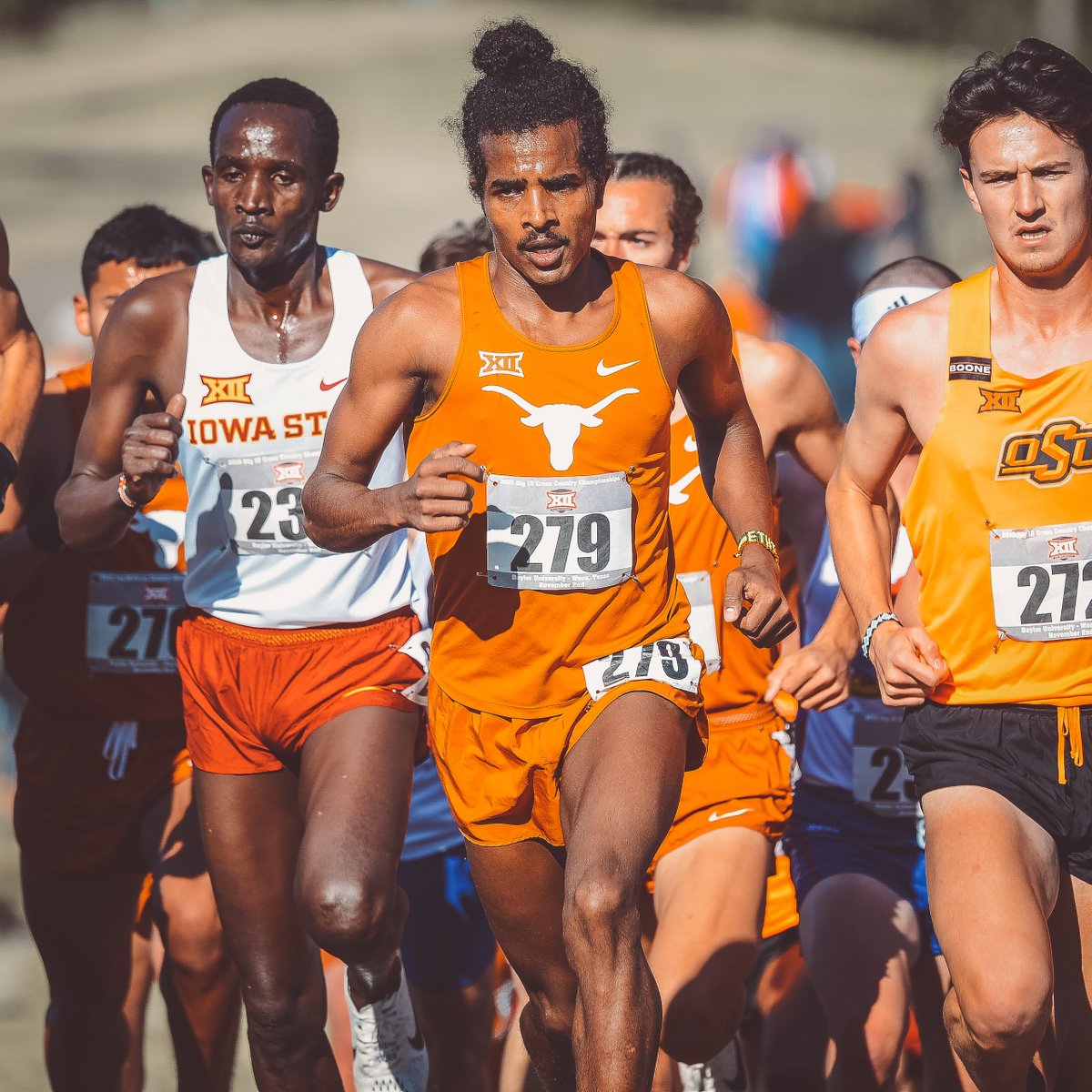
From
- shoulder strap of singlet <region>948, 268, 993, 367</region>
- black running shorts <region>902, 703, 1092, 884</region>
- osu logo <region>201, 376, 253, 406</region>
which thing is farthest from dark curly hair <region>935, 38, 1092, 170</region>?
osu logo <region>201, 376, 253, 406</region>

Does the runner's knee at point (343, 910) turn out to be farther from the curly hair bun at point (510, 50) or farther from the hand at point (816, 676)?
the curly hair bun at point (510, 50)

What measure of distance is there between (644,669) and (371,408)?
0.93 m

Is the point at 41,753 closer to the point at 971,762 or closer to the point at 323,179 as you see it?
the point at 323,179

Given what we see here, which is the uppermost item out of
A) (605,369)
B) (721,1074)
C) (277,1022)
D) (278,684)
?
(605,369)

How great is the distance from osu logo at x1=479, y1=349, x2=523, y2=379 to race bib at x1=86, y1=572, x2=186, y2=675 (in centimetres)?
176

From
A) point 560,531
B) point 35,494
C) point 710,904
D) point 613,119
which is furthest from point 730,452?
point 613,119

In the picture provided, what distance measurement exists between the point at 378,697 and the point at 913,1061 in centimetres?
215

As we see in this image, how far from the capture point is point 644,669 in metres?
4.18

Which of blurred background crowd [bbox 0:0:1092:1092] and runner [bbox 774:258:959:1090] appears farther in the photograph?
blurred background crowd [bbox 0:0:1092:1092]

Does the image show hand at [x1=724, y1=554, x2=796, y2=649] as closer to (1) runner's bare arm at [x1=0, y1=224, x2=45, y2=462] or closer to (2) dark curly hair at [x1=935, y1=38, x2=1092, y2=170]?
(2) dark curly hair at [x1=935, y1=38, x2=1092, y2=170]

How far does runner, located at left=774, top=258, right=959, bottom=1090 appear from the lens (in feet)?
16.0

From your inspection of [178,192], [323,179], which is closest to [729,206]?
[178,192]

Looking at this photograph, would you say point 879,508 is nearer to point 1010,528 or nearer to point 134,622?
point 1010,528

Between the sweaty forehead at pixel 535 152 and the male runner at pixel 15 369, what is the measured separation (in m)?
1.80
